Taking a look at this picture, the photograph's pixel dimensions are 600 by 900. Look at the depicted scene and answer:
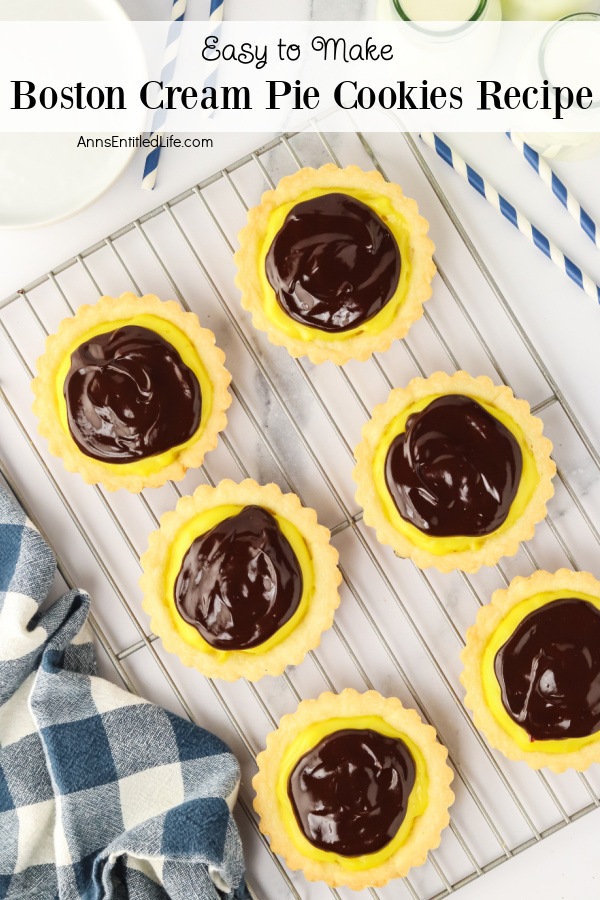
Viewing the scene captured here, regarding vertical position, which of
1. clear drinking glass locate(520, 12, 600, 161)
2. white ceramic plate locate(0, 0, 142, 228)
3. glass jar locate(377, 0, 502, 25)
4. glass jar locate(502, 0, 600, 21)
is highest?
white ceramic plate locate(0, 0, 142, 228)

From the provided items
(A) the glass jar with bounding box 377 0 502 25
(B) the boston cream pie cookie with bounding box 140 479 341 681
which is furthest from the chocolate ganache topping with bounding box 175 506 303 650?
(A) the glass jar with bounding box 377 0 502 25

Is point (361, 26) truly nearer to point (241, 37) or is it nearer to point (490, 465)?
point (241, 37)

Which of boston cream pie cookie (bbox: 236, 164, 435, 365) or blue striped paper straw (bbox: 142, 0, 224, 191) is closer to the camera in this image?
boston cream pie cookie (bbox: 236, 164, 435, 365)

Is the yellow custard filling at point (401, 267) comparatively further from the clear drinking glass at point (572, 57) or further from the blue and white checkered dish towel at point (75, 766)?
the blue and white checkered dish towel at point (75, 766)

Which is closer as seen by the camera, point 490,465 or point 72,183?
point 490,465

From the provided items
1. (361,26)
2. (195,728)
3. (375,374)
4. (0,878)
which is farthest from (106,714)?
(361,26)

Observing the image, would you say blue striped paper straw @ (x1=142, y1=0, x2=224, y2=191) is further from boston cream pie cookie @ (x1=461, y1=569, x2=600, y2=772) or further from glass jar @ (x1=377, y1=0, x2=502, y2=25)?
boston cream pie cookie @ (x1=461, y1=569, x2=600, y2=772)

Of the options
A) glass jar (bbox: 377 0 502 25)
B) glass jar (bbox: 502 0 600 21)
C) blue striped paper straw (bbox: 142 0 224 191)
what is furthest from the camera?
blue striped paper straw (bbox: 142 0 224 191)

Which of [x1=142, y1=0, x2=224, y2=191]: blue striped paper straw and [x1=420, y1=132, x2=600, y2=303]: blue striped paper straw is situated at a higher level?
[x1=142, y1=0, x2=224, y2=191]: blue striped paper straw
